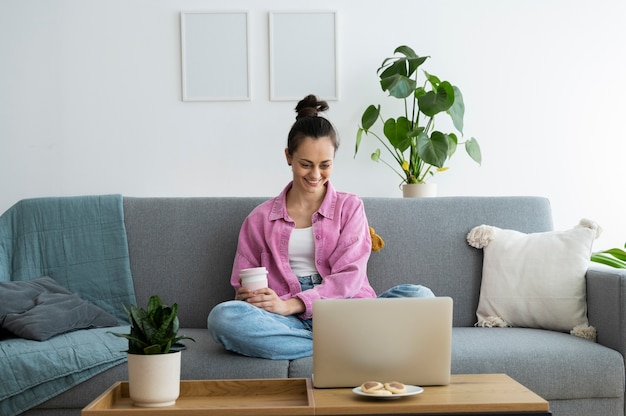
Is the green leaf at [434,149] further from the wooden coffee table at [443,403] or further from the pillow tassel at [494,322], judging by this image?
the wooden coffee table at [443,403]

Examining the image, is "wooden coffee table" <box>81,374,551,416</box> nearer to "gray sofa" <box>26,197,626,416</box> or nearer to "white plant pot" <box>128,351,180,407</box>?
"white plant pot" <box>128,351,180,407</box>

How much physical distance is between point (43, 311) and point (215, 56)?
1600 millimetres

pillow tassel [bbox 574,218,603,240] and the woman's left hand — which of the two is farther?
pillow tassel [bbox 574,218,603,240]

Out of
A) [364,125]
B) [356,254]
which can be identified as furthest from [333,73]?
[356,254]

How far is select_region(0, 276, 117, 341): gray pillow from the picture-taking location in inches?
98.1

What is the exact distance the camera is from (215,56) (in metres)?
3.72

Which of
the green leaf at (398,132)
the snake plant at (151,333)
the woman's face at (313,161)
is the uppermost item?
the green leaf at (398,132)

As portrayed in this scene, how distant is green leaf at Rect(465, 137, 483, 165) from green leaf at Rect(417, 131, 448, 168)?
0.21 m

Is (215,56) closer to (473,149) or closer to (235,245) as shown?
(235,245)


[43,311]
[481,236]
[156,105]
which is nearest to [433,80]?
[481,236]

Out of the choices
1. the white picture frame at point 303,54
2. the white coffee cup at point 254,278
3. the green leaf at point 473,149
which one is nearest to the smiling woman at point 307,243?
the white coffee cup at point 254,278

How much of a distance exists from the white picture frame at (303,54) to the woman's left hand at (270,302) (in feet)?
4.68

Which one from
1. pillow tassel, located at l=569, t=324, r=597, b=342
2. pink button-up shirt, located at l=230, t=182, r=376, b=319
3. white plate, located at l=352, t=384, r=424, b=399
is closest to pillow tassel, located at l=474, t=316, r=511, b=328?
pillow tassel, located at l=569, t=324, r=597, b=342

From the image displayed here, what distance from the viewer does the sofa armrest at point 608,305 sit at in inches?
98.4
